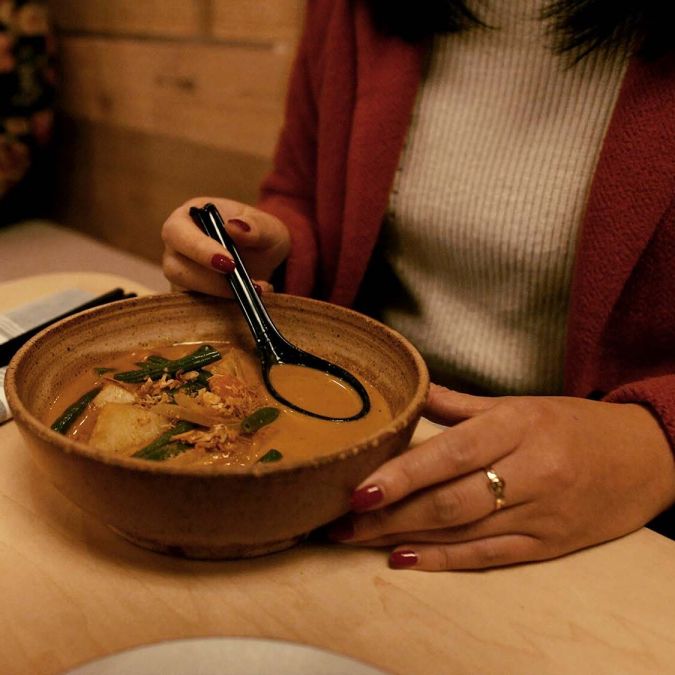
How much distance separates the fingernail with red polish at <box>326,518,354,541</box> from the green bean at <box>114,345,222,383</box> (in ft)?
1.06

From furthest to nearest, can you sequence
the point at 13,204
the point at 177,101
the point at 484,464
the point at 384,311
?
the point at 13,204, the point at 177,101, the point at 384,311, the point at 484,464

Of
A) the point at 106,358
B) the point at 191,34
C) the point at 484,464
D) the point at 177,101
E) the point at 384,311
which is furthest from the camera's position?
the point at 177,101

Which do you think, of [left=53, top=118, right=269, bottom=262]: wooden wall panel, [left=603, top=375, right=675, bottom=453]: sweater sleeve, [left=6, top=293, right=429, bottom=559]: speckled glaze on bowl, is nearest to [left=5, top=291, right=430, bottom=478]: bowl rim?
[left=6, top=293, right=429, bottom=559]: speckled glaze on bowl

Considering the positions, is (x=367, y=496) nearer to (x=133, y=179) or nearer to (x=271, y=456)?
(x=271, y=456)

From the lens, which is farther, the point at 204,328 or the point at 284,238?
the point at 284,238

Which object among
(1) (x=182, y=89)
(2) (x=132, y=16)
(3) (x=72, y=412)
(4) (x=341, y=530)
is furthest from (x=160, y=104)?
(4) (x=341, y=530)

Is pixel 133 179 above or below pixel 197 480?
below

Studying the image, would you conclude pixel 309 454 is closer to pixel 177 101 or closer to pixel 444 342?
pixel 444 342

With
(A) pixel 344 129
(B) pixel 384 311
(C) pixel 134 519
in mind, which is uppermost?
(A) pixel 344 129

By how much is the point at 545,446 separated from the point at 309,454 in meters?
0.28

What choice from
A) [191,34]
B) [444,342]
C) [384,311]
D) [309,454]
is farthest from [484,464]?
[191,34]

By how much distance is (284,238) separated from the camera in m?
1.39

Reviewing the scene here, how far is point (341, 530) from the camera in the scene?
2.42 feet

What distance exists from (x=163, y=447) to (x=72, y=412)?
153 mm
